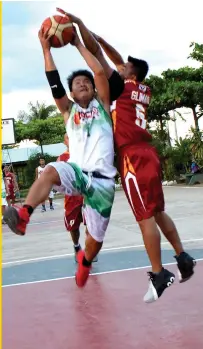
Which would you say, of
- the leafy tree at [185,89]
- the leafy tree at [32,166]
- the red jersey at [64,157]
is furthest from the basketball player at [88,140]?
the leafy tree at [32,166]

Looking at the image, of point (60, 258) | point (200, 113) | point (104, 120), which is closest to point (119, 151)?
point (104, 120)

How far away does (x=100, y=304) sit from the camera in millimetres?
5500

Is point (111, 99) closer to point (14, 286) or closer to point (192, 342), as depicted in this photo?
point (192, 342)

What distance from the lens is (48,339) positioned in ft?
14.7

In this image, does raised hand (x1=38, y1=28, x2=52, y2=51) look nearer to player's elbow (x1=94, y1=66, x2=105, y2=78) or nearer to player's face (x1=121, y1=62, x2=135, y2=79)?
player's elbow (x1=94, y1=66, x2=105, y2=78)

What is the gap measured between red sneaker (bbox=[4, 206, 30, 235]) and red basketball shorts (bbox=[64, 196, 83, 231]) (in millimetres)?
3117

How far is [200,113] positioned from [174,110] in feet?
7.01

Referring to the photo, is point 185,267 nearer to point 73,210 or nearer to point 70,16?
point 70,16

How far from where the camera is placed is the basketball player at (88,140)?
14.3 ft

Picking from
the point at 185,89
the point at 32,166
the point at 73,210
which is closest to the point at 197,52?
the point at 185,89

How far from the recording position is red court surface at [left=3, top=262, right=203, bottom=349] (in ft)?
14.1

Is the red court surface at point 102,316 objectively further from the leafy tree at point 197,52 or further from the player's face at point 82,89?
the leafy tree at point 197,52

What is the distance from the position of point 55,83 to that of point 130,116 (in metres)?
0.65

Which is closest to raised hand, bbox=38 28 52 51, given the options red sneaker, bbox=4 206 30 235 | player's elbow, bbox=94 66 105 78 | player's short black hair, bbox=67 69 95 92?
player's short black hair, bbox=67 69 95 92
